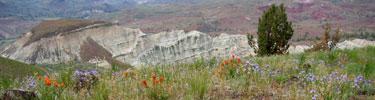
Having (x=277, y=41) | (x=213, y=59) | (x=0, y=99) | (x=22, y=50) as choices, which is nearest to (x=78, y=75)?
(x=0, y=99)

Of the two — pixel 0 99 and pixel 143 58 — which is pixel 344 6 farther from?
pixel 0 99

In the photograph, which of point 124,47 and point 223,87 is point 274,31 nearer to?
point 223,87

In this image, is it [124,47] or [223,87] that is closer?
[223,87]

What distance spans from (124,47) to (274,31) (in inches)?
2072

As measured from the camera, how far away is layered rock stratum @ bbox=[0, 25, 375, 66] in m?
45.0

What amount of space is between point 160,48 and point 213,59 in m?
40.7

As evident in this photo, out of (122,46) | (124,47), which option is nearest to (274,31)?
(124,47)

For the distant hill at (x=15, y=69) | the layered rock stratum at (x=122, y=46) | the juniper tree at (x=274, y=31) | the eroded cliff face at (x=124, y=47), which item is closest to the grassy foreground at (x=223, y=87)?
the juniper tree at (x=274, y=31)

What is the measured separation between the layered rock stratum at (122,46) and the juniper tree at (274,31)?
24528 mm

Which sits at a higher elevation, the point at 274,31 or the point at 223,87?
the point at 223,87

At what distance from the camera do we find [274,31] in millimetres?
12242

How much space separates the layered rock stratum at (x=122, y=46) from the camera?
45031 mm

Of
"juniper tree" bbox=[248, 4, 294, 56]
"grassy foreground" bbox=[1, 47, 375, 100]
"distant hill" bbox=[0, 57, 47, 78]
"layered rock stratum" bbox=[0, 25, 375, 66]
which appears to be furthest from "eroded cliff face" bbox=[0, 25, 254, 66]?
"grassy foreground" bbox=[1, 47, 375, 100]

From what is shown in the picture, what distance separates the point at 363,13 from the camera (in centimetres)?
12244
